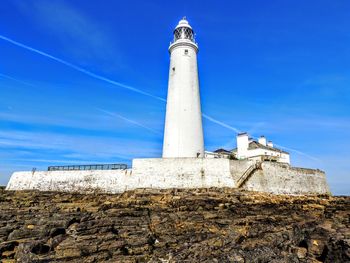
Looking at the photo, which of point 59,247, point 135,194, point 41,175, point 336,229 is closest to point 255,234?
point 336,229

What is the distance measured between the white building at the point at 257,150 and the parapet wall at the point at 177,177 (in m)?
4.37

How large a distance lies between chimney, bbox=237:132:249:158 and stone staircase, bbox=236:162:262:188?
22.3 feet

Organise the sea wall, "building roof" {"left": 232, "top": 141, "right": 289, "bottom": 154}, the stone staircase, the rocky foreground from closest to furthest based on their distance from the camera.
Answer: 1. the rocky foreground
2. the stone staircase
3. the sea wall
4. "building roof" {"left": 232, "top": 141, "right": 289, "bottom": 154}

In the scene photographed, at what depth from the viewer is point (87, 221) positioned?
11.7m

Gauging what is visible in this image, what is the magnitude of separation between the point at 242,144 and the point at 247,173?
8191 millimetres

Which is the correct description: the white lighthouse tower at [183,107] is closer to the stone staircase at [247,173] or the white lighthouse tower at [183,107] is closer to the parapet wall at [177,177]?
the parapet wall at [177,177]

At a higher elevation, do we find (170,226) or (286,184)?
(286,184)

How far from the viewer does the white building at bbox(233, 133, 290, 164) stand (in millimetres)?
25331

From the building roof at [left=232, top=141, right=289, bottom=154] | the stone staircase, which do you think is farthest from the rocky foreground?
the building roof at [left=232, top=141, right=289, bottom=154]

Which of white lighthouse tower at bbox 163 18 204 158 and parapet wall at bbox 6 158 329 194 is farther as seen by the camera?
white lighthouse tower at bbox 163 18 204 158

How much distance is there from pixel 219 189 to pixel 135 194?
200 inches

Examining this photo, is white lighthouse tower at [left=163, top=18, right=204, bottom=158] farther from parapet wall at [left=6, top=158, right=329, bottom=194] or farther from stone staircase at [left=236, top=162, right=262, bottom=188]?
stone staircase at [left=236, top=162, right=262, bottom=188]

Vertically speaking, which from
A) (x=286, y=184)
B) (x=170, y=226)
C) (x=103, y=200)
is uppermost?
(x=286, y=184)

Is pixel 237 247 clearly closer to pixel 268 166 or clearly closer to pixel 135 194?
pixel 135 194
